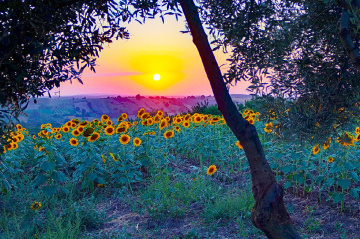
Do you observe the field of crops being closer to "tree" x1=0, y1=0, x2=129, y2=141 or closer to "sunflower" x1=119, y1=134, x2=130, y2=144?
"sunflower" x1=119, y1=134, x2=130, y2=144

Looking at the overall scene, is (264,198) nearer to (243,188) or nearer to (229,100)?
(229,100)

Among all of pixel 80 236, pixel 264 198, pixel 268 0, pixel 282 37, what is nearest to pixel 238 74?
pixel 282 37

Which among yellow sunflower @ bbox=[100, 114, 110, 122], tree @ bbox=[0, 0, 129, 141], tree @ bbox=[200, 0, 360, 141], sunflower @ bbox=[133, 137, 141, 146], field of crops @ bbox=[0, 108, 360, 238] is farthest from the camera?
yellow sunflower @ bbox=[100, 114, 110, 122]

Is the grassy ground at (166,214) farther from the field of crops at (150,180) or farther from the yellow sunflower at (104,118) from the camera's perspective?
the yellow sunflower at (104,118)

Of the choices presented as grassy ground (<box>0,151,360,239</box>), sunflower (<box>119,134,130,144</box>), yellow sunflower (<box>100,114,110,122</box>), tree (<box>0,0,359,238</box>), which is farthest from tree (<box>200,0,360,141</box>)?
yellow sunflower (<box>100,114,110,122</box>)

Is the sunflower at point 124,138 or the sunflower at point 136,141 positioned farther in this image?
the sunflower at point 136,141

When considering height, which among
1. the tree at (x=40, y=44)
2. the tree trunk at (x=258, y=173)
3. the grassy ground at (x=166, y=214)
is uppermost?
the tree at (x=40, y=44)

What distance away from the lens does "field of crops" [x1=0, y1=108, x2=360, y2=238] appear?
5.34m

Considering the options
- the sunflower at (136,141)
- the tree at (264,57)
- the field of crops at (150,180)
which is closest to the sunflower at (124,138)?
the field of crops at (150,180)

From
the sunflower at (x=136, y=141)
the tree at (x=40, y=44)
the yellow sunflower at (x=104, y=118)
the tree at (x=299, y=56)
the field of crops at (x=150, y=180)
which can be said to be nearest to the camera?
the tree at (x=40, y=44)

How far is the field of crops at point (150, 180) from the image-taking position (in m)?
5.34

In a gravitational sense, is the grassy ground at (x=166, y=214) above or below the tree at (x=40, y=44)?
below

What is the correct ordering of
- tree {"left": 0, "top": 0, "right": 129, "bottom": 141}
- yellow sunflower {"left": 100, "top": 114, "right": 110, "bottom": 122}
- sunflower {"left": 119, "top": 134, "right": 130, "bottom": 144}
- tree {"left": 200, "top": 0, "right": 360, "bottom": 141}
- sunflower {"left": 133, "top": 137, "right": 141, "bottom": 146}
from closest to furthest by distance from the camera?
tree {"left": 0, "top": 0, "right": 129, "bottom": 141}, tree {"left": 200, "top": 0, "right": 360, "bottom": 141}, sunflower {"left": 119, "top": 134, "right": 130, "bottom": 144}, sunflower {"left": 133, "top": 137, "right": 141, "bottom": 146}, yellow sunflower {"left": 100, "top": 114, "right": 110, "bottom": 122}

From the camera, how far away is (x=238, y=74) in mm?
4680
